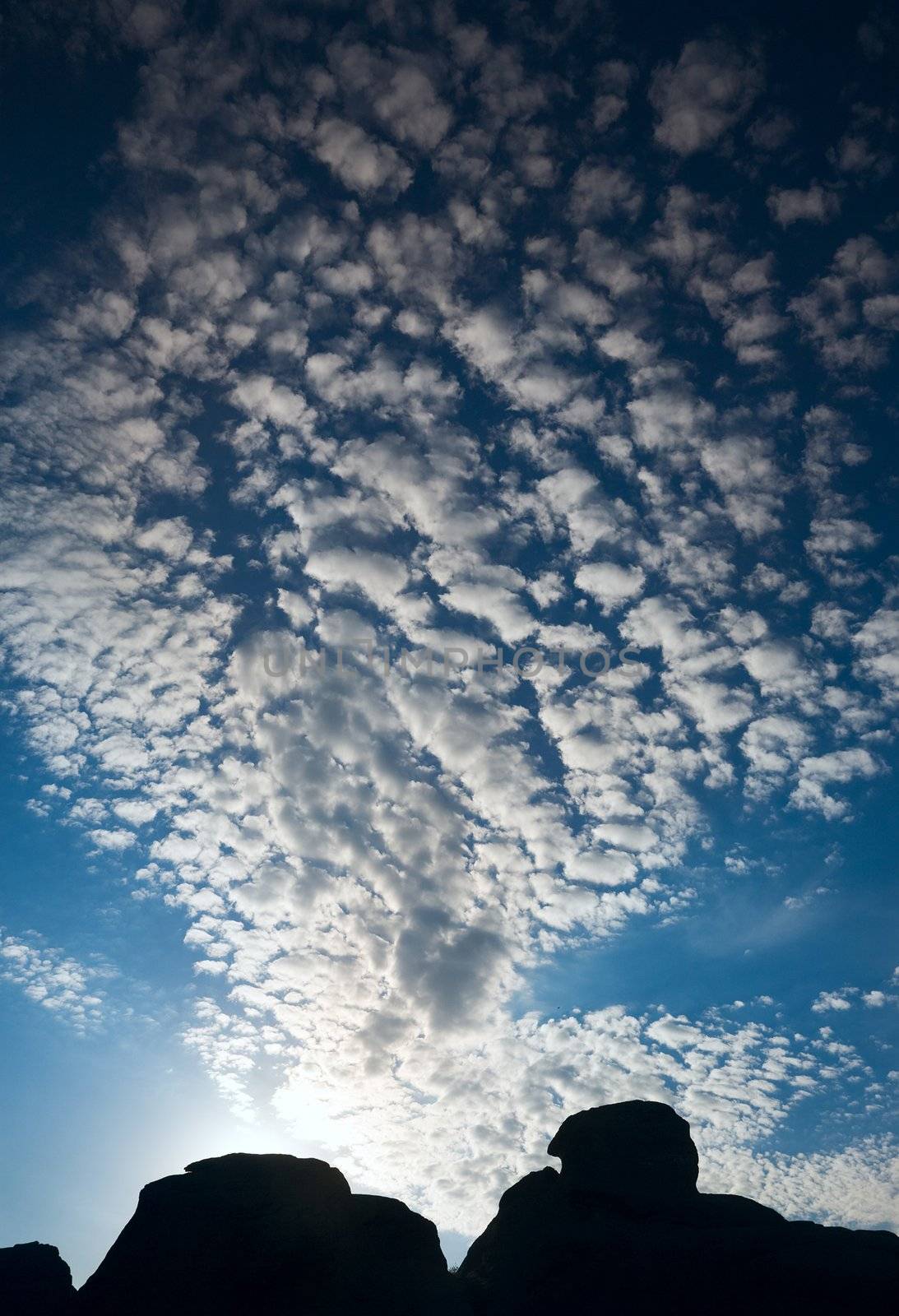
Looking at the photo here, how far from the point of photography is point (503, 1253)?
34625mm

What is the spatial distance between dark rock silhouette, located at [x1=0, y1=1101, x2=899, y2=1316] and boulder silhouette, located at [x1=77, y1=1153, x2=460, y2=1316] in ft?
0.20

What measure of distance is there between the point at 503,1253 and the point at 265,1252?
36.9 ft

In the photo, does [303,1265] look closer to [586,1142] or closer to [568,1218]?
[568,1218]

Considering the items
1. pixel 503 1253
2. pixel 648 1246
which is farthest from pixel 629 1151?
pixel 503 1253

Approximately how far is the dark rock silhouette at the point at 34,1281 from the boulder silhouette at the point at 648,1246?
22022mm

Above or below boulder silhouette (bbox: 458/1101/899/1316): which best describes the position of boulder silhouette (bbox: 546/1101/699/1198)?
above

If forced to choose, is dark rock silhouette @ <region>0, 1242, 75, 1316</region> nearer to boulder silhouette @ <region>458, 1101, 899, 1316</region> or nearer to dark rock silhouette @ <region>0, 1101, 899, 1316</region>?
dark rock silhouette @ <region>0, 1101, 899, 1316</region>

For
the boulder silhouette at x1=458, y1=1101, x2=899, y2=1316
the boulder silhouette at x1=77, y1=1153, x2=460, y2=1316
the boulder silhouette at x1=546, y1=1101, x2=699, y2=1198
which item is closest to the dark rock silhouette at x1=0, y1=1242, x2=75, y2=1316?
the boulder silhouette at x1=77, y1=1153, x2=460, y2=1316

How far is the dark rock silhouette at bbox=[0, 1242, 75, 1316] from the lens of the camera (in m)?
37.3

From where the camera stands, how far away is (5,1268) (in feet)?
128

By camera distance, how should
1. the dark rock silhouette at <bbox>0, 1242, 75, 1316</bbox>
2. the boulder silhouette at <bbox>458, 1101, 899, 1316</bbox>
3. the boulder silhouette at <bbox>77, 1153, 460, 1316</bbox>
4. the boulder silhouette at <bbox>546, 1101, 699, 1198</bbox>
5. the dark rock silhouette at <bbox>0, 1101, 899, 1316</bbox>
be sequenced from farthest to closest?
the dark rock silhouette at <bbox>0, 1242, 75, 1316</bbox> < the boulder silhouette at <bbox>546, 1101, 699, 1198</bbox> < the boulder silhouette at <bbox>77, 1153, 460, 1316</bbox> < the dark rock silhouette at <bbox>0, 1101, 899, 1316</bbox> < the boulder silhouette at <bbox>458, 1101, 899, 1316</bbox>

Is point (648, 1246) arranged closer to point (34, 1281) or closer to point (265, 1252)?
point (265, 1252)

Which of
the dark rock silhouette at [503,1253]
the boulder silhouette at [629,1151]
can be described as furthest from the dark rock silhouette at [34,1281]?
the boulder silhouette at [629,1151]

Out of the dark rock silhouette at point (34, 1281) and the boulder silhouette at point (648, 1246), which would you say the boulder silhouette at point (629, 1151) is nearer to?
the boulder silhouette at point (648, 1246)
